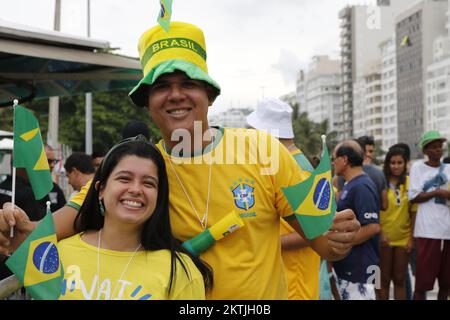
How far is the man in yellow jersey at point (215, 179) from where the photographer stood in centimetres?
234

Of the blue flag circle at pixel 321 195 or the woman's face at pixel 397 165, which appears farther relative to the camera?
the woman's face at pixel 397 165

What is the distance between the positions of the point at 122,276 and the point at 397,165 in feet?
16.5

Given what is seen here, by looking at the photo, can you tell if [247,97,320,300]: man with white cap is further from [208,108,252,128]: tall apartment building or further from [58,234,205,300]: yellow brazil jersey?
[58,234,205,300]: yellow brazil jersey

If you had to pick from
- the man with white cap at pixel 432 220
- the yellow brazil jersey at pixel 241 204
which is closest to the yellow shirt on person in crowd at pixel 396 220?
the man with white cap at pixel 432 220

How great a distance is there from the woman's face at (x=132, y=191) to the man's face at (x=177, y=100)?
0.59 ft

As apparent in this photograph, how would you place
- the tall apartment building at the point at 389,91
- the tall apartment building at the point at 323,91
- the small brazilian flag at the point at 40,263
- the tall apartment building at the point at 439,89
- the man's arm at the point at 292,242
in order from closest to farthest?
the small brazilian flag at the point at 40,263
the man's arm at the point at 292,242
the tall apartment building at the point at 439,89
the tall apartment building at the point at 389,91
the tall apartment building at the point at 323,91

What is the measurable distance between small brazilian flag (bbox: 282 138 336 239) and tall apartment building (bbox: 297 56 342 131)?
413 feet

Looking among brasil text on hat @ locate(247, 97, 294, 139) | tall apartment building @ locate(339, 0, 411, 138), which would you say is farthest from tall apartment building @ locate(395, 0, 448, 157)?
brasil text on hat @ locate(247, 97, 294, 139)

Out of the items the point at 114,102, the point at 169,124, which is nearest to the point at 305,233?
the point at 169,124

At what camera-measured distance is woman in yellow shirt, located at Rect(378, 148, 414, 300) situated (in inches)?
261

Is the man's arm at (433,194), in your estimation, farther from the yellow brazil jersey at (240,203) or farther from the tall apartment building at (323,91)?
the tall apartment building at (323,91)

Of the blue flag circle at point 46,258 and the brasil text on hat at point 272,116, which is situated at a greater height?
the brasil text on hat at point 272,116

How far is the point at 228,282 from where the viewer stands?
2324 millimetres
